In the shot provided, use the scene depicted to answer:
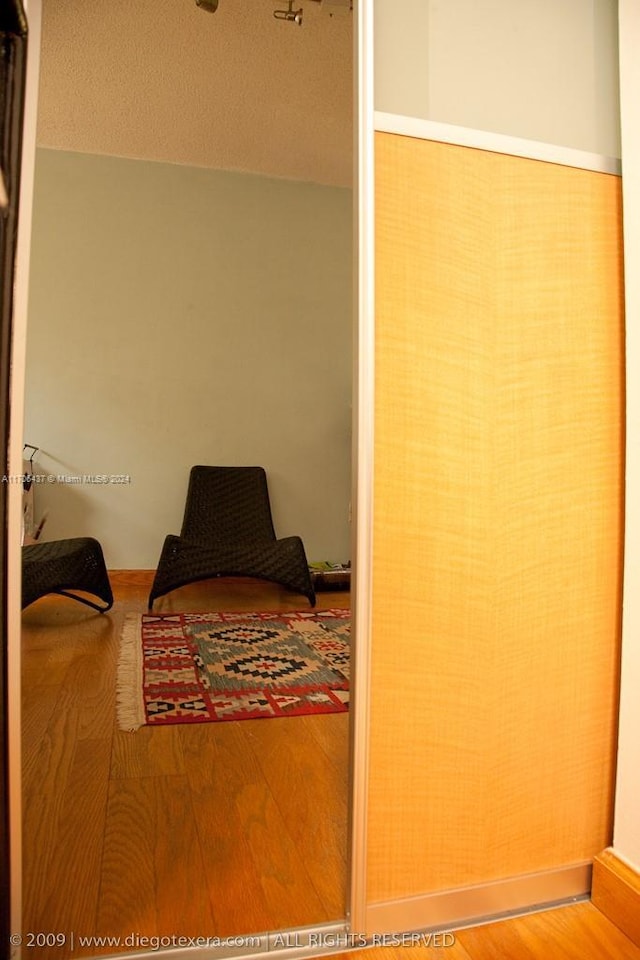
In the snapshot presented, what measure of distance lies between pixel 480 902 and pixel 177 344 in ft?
12.6

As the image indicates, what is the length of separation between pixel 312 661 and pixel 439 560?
66.4 inches

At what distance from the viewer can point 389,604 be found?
1259 mm

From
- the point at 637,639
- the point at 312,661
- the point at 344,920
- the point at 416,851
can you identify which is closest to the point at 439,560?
the point at 637,639

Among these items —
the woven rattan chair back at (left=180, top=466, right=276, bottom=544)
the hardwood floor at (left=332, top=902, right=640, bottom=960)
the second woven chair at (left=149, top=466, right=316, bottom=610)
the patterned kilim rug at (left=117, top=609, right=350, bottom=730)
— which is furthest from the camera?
the woven rattan chair back at (left=180, top=466, right=276, bottom=544)

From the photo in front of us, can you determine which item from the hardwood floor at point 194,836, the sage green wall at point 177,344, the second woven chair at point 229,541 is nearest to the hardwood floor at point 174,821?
the hardwood floor at point 194,836

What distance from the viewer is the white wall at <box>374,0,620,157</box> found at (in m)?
1.28

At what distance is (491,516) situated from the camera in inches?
51.9

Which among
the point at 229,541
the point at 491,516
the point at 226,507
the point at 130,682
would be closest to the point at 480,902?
the point at 491,516

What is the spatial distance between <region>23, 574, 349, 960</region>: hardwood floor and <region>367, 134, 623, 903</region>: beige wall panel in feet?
0.79

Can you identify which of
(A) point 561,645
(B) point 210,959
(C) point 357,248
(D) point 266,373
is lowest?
(B) point 210,959

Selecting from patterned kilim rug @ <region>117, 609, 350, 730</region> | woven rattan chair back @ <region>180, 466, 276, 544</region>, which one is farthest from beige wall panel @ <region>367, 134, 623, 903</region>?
woven rattan chair back @ <region>180, 466, 276, 544</region>

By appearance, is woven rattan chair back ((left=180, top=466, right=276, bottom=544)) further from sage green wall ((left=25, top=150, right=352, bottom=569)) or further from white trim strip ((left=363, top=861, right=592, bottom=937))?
white trim strip ((left=363, top=861, right=592, bottom=937))

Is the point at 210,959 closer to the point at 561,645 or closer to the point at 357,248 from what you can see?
the point at 561,645

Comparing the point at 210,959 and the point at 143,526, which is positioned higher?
the point at 143,526
